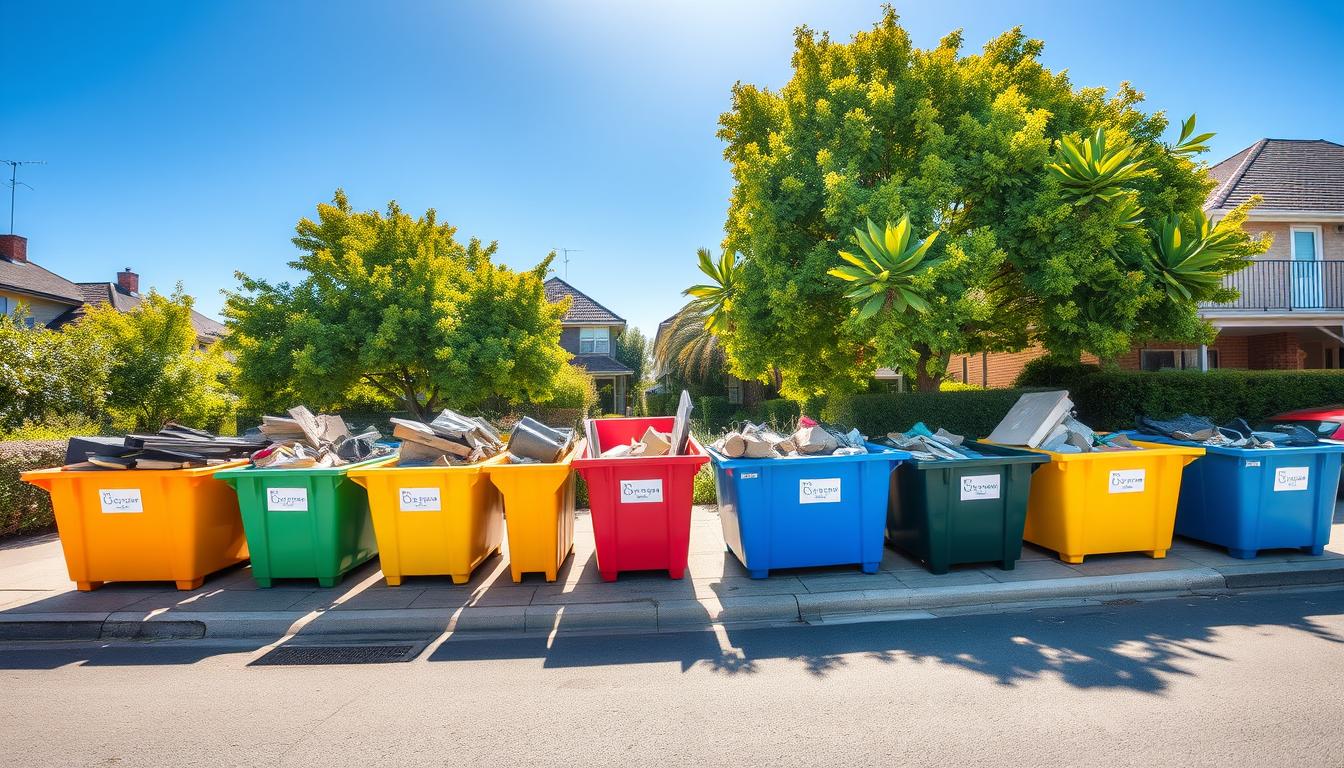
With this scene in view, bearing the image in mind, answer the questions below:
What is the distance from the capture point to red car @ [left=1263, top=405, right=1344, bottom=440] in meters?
7.12

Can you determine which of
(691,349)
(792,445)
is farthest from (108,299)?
(792,445)

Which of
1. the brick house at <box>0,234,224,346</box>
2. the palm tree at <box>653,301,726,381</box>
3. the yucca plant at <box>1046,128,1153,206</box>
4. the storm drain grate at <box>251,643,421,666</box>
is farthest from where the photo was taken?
the brick house at <box>0,234,224,346</box>

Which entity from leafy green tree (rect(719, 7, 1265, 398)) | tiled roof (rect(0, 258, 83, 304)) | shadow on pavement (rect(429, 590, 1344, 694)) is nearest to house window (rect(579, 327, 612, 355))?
leafy green tree (rect(719, 7, 1265, 398))

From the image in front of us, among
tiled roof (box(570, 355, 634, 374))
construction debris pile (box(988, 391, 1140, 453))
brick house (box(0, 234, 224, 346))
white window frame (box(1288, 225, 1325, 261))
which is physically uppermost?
brick house (box(0, 234, 224, 346))

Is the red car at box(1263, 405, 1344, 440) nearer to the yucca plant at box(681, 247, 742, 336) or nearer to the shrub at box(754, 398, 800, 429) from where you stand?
the yucca plant at box(681, 247, 742, 336)

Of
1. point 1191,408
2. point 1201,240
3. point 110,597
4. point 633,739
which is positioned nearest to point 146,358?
point 110,597

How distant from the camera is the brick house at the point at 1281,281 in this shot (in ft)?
48.5

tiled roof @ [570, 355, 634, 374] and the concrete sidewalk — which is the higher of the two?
tiled roof @ [570, 355, 634, 374]

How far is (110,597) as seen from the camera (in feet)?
16.6

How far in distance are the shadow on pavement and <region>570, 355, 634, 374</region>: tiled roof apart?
23.9m

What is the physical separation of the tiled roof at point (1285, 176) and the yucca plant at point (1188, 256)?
10531mm

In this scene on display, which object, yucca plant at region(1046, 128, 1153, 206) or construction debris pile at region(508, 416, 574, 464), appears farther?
yucca plant at region(1046, 128, 1153, 206)

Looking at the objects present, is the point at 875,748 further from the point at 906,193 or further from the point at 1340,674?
the point at 906,193

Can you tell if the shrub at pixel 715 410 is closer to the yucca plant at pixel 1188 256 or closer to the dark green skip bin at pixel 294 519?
the yucca plant at pixel 1188 256
